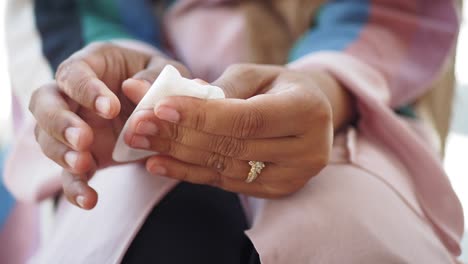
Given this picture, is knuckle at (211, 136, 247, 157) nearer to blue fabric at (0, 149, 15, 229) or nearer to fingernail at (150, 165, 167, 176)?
fingernail at (150, 165, 167, 176)

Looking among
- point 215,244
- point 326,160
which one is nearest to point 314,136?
point 326,160

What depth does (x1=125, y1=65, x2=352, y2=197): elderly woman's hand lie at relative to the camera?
36 cm

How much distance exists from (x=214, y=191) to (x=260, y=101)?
159mm

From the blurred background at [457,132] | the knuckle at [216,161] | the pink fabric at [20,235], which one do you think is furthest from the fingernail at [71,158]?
the blurred background at [457,132]

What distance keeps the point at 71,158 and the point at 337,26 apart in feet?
1.28

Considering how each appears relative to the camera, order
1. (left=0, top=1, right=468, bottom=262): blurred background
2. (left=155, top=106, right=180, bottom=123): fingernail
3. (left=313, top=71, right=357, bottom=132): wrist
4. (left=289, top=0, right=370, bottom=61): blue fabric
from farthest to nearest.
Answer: (left=0, top=1, right=468, bottom=262): blurred background < (left=289, top=0, right=370, bottom=61): blue fabric < (left=313, top=71, right=357, bottom=132): wrist < (left=155, top=106, right=180, bottom=123): fingernail

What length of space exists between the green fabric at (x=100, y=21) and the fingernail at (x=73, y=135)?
A: 282 mm

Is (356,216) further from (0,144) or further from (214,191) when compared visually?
(0,144)

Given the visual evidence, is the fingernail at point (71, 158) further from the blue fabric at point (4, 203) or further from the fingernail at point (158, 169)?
the blue fabric at point (4, 203)

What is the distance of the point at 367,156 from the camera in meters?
0.51

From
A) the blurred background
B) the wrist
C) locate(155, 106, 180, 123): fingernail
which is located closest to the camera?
locate(155, 106, 180, 123): fingernail

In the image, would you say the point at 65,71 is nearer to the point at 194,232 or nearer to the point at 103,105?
the point at 103,105

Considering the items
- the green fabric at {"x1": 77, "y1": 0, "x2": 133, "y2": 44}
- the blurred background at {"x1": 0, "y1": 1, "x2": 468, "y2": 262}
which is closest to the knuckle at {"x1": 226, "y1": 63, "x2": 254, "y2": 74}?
the green fabric at {"x1": 77, "y1": 0, "x2": 133, "y2": 44}

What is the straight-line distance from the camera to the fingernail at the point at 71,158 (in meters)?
0.39
